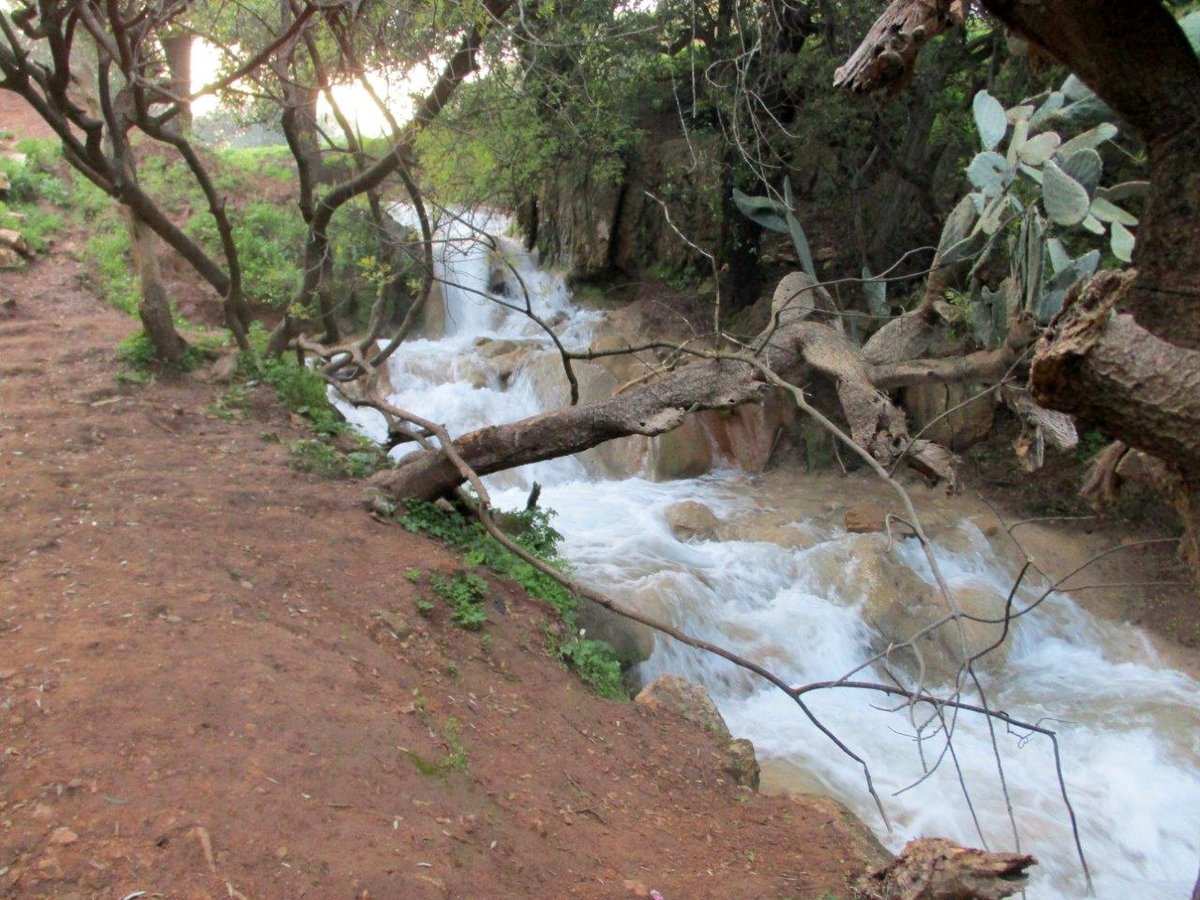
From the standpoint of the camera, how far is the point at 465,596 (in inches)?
198

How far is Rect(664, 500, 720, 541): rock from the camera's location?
328 inches

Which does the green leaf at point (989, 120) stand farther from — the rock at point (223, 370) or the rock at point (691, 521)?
the rock at point (223, 370)

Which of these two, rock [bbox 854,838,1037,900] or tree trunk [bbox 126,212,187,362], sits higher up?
tree trunk [bbox 126,212,187,362]

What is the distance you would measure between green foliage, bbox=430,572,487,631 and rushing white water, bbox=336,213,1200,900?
1.56 m

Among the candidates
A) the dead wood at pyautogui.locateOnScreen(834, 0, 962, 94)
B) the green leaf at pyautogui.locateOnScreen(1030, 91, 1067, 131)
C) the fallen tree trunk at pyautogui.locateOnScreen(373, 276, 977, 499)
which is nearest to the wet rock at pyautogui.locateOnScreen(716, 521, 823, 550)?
the fallen tree trunk at pyautogui.locateOnScreen(373, 276, 977, 499)

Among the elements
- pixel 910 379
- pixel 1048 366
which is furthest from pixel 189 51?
pixel 1048 366

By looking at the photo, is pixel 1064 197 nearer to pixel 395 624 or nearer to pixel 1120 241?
pixel 1120 241

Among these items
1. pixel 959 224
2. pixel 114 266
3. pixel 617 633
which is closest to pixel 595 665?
pixel 617 633

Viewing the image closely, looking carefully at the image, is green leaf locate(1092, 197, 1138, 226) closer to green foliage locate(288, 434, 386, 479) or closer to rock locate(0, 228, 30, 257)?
green foliage locate(288, 434, 386, 479)

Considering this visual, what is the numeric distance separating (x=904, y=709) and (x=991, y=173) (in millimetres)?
3663

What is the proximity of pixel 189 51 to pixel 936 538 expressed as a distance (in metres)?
14.8

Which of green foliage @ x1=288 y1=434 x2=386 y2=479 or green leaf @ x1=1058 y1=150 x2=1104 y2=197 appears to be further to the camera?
green foliage @ x1=288 y1=434 x2=386 y2=479

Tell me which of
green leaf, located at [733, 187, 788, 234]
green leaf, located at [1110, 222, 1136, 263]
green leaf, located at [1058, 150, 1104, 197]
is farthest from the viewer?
green leaf, located at [733, 187, 788, 234]

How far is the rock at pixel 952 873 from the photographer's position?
263 centimetres
